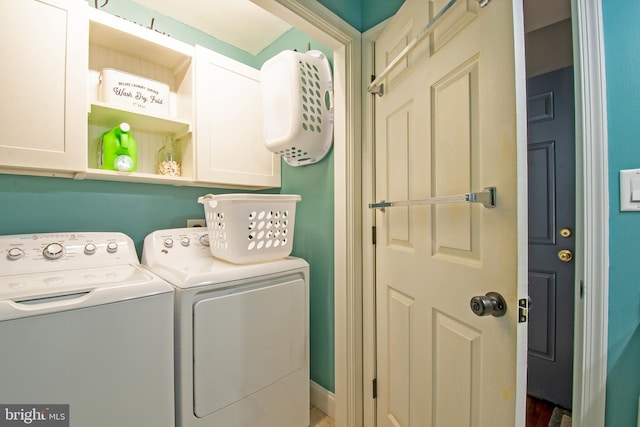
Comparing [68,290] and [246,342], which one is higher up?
[68,290]

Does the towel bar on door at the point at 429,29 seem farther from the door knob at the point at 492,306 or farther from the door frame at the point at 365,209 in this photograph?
the door knob at the point at 492,306

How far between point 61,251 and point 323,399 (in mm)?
1661

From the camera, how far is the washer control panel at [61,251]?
3.79ft

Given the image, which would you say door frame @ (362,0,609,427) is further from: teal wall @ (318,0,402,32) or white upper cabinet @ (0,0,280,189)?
white upper cabinet @ (0,0,280,189)

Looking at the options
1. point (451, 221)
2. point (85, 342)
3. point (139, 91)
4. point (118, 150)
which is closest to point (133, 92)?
point (139, 91)

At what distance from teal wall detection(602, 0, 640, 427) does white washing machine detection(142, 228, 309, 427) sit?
4.26 ft

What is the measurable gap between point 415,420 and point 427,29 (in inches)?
56.7

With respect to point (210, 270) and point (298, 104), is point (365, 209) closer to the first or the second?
point (298, 104)

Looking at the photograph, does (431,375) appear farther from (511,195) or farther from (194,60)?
(194,60)

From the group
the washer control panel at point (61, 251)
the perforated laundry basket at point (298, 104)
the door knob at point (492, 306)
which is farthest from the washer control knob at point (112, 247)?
the door knob at point (492, 306)

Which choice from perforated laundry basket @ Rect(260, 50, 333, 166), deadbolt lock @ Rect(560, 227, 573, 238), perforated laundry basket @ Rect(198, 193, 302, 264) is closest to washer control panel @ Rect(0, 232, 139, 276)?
perforated laundry basket @ Rect(198, 193, 302, 264)

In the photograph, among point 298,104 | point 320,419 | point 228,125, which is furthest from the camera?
point 228,125

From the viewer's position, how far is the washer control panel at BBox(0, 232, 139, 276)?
1154 millimetres

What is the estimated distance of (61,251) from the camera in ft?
4.10
